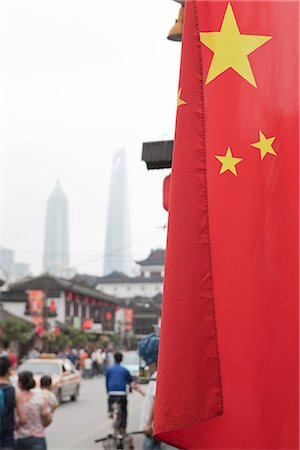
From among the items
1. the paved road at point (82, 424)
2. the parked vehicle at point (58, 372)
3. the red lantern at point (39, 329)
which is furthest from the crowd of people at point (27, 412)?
the red lantern at point (39, 329)

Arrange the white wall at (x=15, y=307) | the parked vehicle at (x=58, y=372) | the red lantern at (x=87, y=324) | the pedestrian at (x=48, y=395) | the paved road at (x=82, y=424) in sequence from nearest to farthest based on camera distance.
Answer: the pedestrian at (x=48, y=395)
the paved road at (x=82, y=424)
the parked vehicle at (x=58, y=372)
the white wall at (x=15, y=307)
the red lantern at (x=87, y=324)

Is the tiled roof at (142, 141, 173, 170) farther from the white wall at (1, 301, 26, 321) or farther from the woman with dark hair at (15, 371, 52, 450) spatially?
the white wall at (1, 301, 26, 321)

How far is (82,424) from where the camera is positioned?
52.4 ft

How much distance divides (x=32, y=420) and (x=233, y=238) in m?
4.35

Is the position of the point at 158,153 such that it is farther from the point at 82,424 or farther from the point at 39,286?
the point at 39,286

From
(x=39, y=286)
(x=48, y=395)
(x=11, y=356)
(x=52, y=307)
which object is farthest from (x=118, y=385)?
(x=39, y=286)

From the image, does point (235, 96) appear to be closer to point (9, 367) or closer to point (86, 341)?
point (9, 367)

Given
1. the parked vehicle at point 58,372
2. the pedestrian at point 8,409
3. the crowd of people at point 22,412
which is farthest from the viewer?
the parked vehicle at point 58,372

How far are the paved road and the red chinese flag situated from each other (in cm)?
1020

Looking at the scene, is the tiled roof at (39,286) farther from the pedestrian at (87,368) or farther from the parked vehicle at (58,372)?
the parked vehicle at (58,372)

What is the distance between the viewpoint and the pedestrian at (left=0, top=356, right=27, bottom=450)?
224 inches

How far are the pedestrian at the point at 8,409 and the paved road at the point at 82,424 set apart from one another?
21.0 ft

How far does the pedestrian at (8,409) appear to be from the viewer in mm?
5691

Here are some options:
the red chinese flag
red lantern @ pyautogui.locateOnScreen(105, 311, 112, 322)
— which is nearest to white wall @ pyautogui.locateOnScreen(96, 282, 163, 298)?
red lantern @ pyautogui.locateOnScreen(105, 311, 112, 322)
